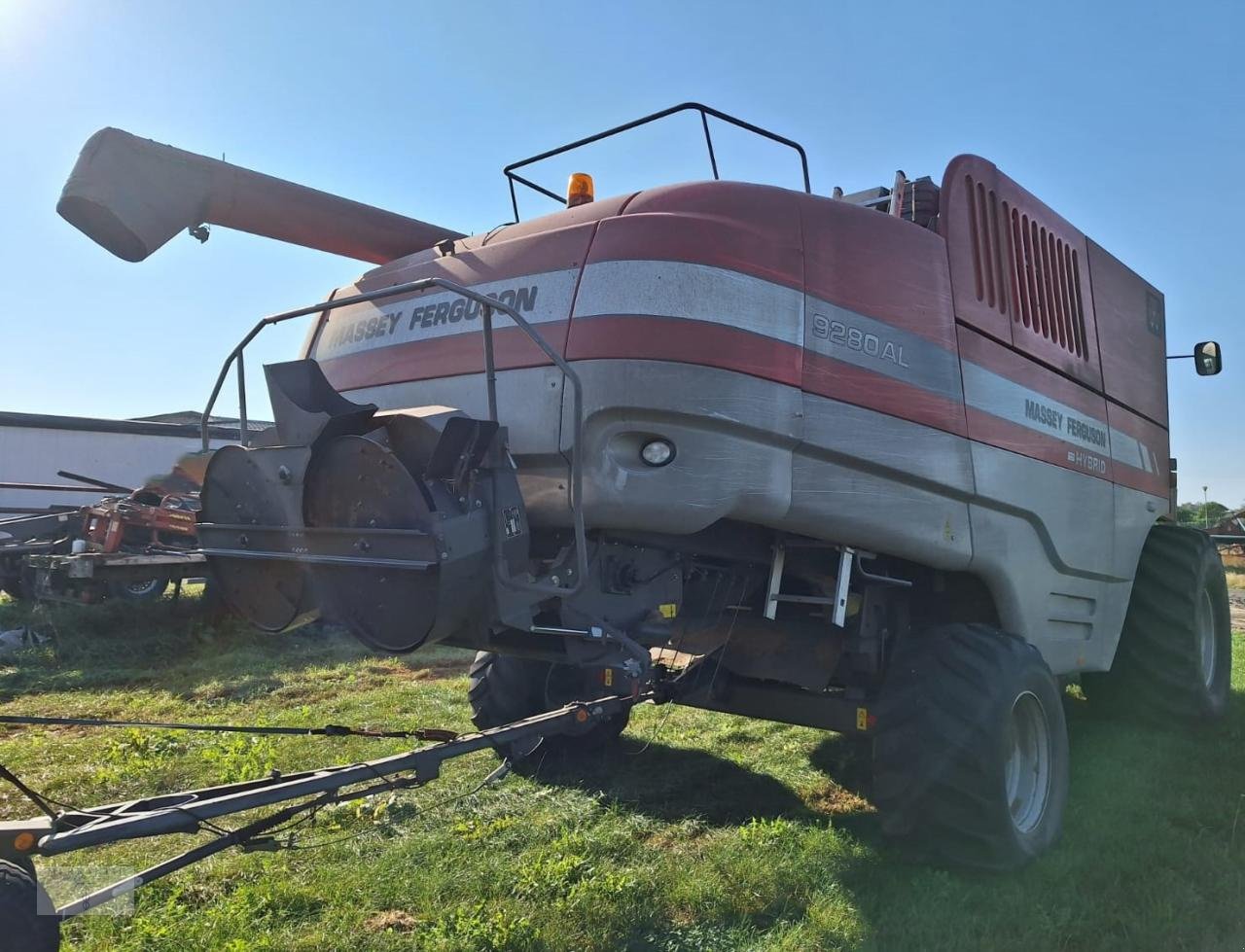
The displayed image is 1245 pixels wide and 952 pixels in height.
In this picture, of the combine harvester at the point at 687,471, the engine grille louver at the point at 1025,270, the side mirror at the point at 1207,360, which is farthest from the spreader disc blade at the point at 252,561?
→ the side mirror at the point at 1207,360

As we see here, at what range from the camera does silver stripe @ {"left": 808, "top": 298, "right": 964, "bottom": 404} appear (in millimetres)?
3439

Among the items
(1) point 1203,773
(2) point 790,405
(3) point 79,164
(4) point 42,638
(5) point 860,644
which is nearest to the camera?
(2) point 790,405

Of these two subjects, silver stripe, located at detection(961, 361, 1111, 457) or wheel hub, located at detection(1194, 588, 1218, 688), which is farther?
wheel hub, located at detection(1194, 588, 1218, 688)

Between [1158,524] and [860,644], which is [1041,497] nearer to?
[860,644]

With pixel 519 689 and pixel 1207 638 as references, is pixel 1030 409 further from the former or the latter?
pixel 1207 638

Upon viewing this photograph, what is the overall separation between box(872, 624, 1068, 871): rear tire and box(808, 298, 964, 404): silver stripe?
111 cm

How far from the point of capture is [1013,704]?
12.6ft

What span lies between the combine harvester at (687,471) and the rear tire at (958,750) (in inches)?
0.5

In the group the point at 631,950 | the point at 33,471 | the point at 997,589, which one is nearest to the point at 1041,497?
the point at 997,589

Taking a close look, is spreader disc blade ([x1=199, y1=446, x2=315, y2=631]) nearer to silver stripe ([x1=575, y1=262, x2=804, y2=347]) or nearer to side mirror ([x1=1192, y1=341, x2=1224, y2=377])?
silver stripe ([x1=575, y1=262, x2=804, y2=347])

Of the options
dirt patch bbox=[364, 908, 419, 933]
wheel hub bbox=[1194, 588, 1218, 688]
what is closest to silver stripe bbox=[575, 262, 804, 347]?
dirt patch bbox=[364, 908, 419, 933]

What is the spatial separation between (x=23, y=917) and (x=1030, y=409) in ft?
14.2

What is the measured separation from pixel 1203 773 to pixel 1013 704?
83.6 inches

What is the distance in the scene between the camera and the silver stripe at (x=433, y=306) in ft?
11.2
